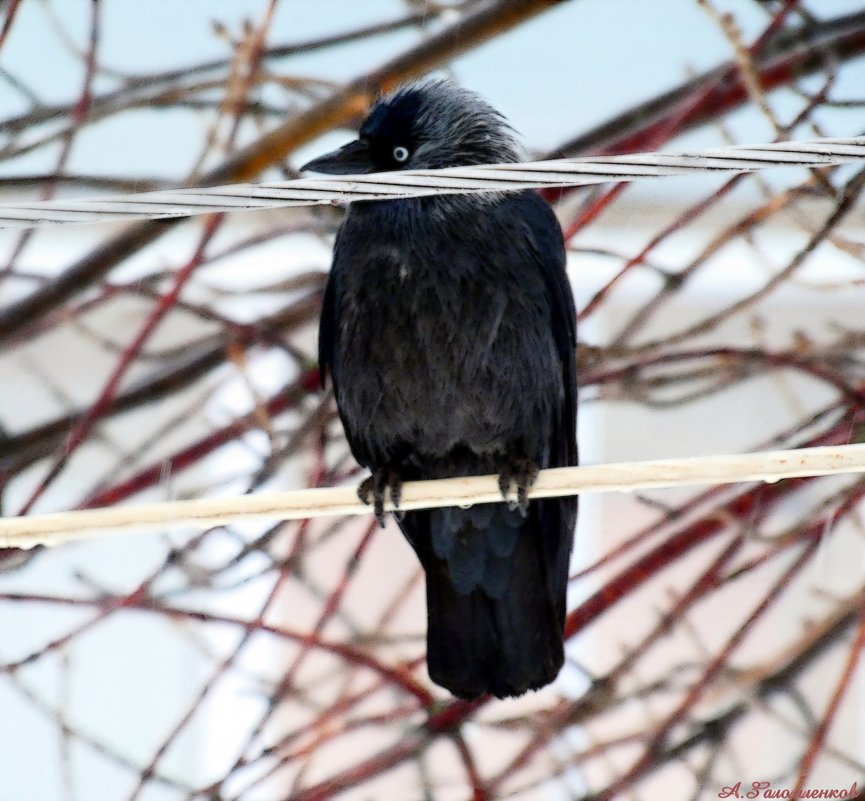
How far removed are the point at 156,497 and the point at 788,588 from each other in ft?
5.19

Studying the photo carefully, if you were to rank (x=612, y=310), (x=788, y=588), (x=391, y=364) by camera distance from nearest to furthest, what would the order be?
(x=391, y=364) → (x=788, y=588) → (x=612, y=310)

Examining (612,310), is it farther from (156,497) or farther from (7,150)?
(7,150)

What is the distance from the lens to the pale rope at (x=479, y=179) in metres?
1.52

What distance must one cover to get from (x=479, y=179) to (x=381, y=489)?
3.27ft

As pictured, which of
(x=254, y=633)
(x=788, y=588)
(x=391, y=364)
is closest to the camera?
(x=391, y=364)

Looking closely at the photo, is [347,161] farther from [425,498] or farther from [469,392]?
[425,498]

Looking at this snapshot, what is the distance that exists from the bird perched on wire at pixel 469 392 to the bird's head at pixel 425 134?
86mm

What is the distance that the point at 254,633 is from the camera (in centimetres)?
273

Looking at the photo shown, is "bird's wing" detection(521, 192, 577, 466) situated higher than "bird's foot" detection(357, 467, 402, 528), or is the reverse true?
"bird's wing" detection(521, 192, 577, 466)

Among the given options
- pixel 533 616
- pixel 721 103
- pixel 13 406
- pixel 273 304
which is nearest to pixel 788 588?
pixel 533 616

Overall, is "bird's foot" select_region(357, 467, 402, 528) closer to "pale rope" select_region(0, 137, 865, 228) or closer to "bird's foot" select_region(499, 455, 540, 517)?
"bird's foot" select_region(499, 455, 540, 517)

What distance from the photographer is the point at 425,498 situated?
1989mm

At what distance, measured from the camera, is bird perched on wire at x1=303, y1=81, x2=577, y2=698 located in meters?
2.34

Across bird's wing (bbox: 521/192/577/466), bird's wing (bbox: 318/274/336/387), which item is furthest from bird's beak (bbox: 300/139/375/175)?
bird's wing (bbox: 521/192/577/466)
